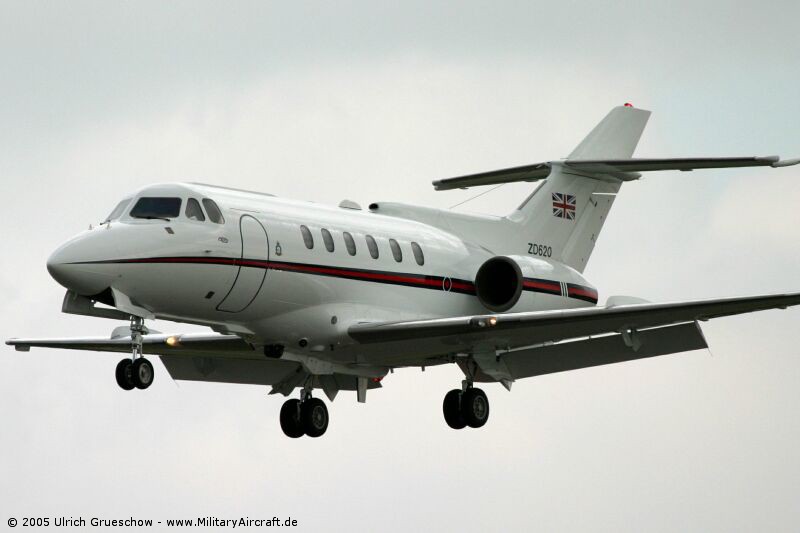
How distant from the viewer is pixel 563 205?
35094 mm

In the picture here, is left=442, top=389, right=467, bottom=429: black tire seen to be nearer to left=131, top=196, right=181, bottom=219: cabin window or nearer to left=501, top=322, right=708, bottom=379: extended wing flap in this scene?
left=501, top=322, right=708, bottom=379: extended wing flap

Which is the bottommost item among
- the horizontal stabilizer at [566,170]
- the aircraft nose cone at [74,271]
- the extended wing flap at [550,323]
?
the extended wing flap at [550,323]

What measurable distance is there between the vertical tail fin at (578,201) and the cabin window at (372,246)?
4.80 m

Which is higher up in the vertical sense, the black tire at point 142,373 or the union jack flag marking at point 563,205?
the union jack flag marking at point 563,205

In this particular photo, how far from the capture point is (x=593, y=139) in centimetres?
3553

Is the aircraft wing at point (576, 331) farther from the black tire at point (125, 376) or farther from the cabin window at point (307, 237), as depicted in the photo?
the black tire at point (125, 376)

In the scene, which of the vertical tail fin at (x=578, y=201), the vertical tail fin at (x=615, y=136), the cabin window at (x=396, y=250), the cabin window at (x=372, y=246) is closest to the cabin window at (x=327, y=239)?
the cabin window at (x=372, y=246)

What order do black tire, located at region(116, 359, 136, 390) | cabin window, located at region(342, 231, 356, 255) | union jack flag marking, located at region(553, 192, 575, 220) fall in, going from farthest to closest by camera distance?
union jack flag marking, located at region(553, 192, 575, 220)
cabin window, located at region(342, 231, 356, 255)
black tire, located at region(116, 359, 136, 390)

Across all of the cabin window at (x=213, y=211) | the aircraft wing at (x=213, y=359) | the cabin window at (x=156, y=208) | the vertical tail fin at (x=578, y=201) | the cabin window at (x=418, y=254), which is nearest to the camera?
the cabin window at (x=156, y=208)

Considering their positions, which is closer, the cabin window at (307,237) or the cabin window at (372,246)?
the cabin window at (307,237)

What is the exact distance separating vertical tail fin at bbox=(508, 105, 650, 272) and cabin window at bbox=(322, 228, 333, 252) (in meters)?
5.96

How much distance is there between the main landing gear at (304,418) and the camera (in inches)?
1261

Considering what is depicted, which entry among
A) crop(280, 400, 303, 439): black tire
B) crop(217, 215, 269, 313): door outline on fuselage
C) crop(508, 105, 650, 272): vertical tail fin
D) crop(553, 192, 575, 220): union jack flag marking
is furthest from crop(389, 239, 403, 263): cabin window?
crop(553, 192, 575, 220): union jack flag marking

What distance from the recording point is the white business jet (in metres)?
27.4
